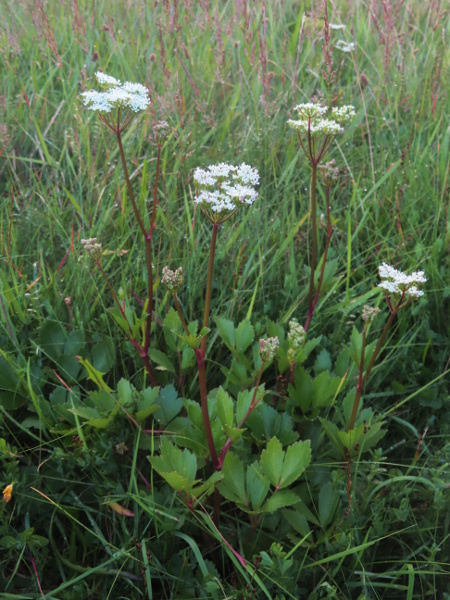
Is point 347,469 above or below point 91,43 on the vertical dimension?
below

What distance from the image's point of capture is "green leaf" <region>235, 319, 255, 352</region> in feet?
5.24

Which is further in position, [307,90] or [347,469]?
[307,90]

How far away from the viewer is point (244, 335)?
160 centimetres

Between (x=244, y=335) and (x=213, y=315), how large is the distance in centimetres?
23

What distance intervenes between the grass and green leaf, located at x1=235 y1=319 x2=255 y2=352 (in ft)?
0.19

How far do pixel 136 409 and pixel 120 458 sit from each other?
126 millimetres

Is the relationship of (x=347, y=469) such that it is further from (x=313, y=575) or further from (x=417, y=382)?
(x=417, y=382)

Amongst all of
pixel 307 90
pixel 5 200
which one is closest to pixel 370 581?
pixel 5 200

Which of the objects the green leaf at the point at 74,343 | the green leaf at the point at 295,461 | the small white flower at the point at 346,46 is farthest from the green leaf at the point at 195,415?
the small white flower at the point at 346,46

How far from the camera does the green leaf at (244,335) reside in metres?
1.60

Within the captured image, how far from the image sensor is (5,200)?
214cm

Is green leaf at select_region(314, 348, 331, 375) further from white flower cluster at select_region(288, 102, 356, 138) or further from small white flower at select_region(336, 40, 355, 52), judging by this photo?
small white flower at select_region(336, 40, 355, 52)

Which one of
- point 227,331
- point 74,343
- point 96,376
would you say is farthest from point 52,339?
point 227,331

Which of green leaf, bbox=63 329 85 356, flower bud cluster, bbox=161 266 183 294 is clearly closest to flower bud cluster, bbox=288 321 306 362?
flower bud cluster, bbox=161 266 183 294
